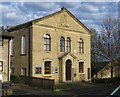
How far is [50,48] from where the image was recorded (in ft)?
79.5

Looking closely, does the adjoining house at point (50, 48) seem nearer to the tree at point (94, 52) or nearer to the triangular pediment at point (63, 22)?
the triangular pediment at point (63, 22)

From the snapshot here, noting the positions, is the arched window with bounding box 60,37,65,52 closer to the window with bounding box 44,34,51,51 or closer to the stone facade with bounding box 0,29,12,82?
the window with bounding box 44,34,51,51

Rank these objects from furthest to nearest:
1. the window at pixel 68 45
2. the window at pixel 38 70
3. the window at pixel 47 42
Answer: the window at pixel 68 45
the window at pixel 47 42
the window at pixel 38 70

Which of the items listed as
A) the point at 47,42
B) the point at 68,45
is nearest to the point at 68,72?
the point at 68,45

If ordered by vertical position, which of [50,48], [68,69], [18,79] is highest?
[50,48]

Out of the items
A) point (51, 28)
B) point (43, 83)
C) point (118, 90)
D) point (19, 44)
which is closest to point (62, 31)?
point (51, 28)

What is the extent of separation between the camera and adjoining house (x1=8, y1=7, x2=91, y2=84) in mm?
22781

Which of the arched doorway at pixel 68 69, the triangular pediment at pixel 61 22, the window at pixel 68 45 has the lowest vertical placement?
the arched doorway at pixel 68 69

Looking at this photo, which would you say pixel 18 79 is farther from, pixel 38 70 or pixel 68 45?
pixel 68 45

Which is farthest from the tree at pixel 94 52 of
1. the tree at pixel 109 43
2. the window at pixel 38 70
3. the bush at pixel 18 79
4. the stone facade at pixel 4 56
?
the stone facade at pixel 4 56

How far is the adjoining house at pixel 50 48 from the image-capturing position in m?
22.8

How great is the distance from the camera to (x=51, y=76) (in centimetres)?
2369

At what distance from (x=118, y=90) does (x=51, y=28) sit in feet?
Result: 60.5

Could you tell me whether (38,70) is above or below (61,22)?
below
